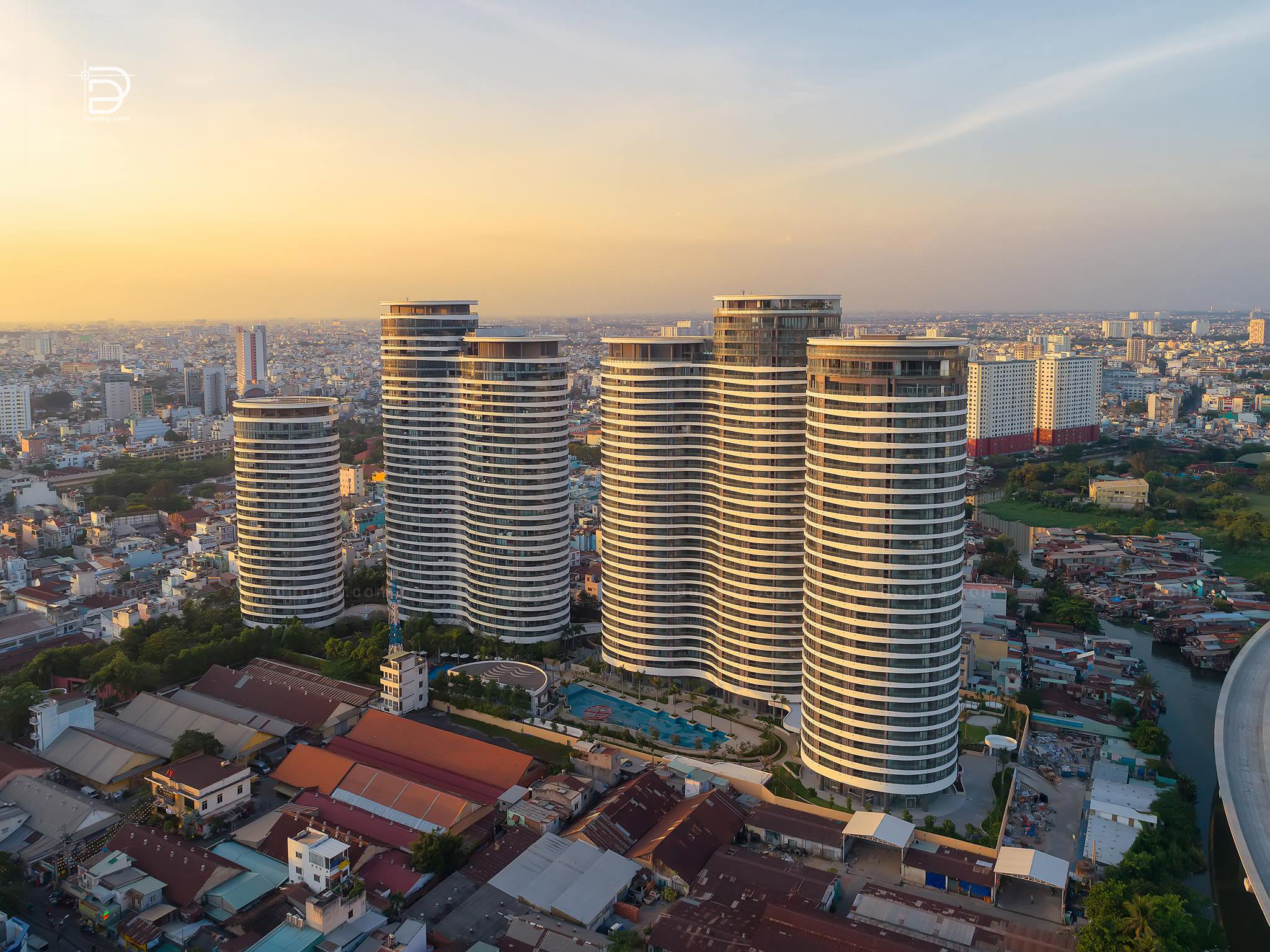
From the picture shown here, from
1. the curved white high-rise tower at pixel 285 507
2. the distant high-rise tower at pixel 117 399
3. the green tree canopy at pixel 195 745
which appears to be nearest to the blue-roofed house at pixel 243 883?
the green tree canopy at pixel 195 745

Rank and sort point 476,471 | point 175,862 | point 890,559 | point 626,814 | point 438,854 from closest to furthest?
point 175,862 < point 438,854 < point 890,559 < point 626,814 < point 476,471

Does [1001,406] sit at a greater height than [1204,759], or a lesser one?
greater

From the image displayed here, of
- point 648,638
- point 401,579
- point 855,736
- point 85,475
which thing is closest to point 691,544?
point 648,638

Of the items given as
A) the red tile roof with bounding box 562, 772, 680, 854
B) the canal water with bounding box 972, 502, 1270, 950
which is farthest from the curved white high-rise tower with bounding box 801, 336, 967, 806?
the canal water with bounding box 972, 502, 1270, 950

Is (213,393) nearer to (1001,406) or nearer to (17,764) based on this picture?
Answer: (1001,406)

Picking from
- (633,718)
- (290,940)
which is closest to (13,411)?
(633,718)

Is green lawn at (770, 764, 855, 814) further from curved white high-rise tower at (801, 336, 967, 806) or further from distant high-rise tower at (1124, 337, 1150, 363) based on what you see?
distant high-rise tower at (1124, 337, 1150, 363)
